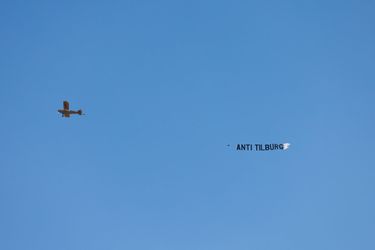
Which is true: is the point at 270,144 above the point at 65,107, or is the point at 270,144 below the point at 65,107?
below

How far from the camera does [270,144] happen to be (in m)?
108

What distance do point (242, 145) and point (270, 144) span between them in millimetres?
8440

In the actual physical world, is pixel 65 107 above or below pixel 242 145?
above

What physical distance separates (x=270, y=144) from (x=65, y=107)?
72.7m

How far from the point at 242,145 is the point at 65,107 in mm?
64525

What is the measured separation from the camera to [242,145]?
4333 inches

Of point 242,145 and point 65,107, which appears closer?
point 242,145

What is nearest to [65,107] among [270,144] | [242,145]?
[242,145]

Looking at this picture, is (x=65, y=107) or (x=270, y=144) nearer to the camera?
(x=270, y=144)

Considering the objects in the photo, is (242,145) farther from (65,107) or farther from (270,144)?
(65,107)
